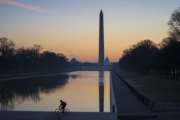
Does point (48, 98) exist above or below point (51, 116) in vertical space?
below

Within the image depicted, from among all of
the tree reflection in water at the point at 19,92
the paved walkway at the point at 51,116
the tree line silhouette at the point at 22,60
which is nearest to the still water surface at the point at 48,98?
the tree reflection in water at the point at 19,92

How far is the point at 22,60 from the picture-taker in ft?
267

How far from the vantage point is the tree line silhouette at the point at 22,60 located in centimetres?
7350

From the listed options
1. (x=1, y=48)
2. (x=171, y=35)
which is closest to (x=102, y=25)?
(x=1, y=48)

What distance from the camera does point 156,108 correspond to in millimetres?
15219

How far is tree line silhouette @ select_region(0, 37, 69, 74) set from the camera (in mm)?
73500

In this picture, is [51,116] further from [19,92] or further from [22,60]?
[22,60]

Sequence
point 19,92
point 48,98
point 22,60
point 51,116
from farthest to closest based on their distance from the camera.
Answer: point 22,60, point 19,92, point 48,98, point 51,116

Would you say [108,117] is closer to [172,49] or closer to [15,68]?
[172,49]

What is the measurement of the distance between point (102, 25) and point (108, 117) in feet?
253

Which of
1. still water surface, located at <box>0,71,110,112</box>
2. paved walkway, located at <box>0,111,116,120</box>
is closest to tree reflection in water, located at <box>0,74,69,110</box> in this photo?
still water surface, located at <box>0,71,110,112</box>

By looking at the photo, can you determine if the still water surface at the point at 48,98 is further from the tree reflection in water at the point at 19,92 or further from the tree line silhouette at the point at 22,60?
the tree line silhouette at the point at 22,60

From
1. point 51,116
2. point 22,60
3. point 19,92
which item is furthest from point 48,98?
point 22,60

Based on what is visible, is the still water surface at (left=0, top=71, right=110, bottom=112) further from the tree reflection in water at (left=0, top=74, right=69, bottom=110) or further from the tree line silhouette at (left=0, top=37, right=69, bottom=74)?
the tree line silhouette at (left=0, top=37, right=69, bottom=74)
